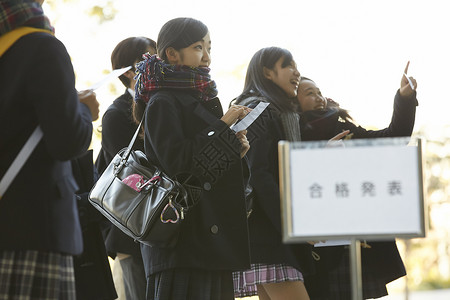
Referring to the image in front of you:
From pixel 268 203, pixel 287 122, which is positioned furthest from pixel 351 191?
pixel 287 122

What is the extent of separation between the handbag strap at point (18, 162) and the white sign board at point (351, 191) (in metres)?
0.65

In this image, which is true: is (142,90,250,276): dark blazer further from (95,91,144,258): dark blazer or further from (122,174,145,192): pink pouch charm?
(95,91,144,258): dark blazer

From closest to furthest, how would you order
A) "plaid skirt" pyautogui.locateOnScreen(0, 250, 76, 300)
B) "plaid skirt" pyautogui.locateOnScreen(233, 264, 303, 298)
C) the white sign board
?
the white sign board
"plaid skirt" pyautogui.locateOnScreen(0, 250, 76, 300)
"plaid skirt" pyautogui.locateOnScreen(233, 264, 303, 298)

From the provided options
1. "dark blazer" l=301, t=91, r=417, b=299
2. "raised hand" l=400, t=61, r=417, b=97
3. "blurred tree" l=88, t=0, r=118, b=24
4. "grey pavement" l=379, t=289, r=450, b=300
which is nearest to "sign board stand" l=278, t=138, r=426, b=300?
"dark blazer" l=301, t=91, r=417, b=299

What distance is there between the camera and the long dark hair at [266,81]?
3244 millimetres

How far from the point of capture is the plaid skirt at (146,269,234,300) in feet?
7.93

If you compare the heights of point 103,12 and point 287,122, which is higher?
point 103,12

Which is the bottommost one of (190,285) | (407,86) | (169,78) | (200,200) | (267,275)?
(267,275)

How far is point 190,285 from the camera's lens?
2.44 metres

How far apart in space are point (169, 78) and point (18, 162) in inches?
33.0

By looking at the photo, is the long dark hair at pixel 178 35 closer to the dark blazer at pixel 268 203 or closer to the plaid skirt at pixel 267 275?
the dark blazer at pixel 268 203

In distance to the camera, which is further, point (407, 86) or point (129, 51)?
point (407, 86)

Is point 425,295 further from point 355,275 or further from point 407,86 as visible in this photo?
point 355,275

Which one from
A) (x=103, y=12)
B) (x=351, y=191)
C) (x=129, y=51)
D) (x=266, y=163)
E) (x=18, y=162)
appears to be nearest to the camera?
(x=351, y=191)
